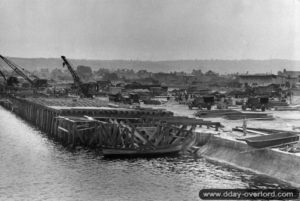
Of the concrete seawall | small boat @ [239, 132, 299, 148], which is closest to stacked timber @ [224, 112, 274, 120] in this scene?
the concrete seawall

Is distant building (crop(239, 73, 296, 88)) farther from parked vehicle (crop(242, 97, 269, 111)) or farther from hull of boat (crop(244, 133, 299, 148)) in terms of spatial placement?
hull of boat (crop(244, 133, 299, 148))

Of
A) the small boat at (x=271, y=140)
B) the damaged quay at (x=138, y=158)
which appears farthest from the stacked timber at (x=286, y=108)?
the small boat at (x=271, y=140)

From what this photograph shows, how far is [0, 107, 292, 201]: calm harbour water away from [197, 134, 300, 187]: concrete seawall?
2.28 feet

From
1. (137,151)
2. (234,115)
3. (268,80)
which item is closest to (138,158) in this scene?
(137,151)

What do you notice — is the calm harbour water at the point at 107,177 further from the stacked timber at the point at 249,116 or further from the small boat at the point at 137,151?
the stacked timber at the point at 249,116

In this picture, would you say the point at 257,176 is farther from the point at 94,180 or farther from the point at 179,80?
the point at 179,80

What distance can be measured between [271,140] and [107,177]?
9773 mm

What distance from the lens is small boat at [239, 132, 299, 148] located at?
2858 cm

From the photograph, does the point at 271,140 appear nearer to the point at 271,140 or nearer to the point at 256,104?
the point at 271,140

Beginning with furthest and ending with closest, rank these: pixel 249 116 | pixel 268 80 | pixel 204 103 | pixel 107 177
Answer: pixel 268 80, pixel 204 103, pixel 249 116, pixel 107 177

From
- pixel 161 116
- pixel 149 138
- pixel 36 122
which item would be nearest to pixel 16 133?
pixel 36 122

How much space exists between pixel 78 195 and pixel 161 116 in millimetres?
20132

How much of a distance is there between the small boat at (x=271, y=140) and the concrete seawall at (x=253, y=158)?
1.59 feet

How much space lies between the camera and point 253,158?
28938 millimetres
